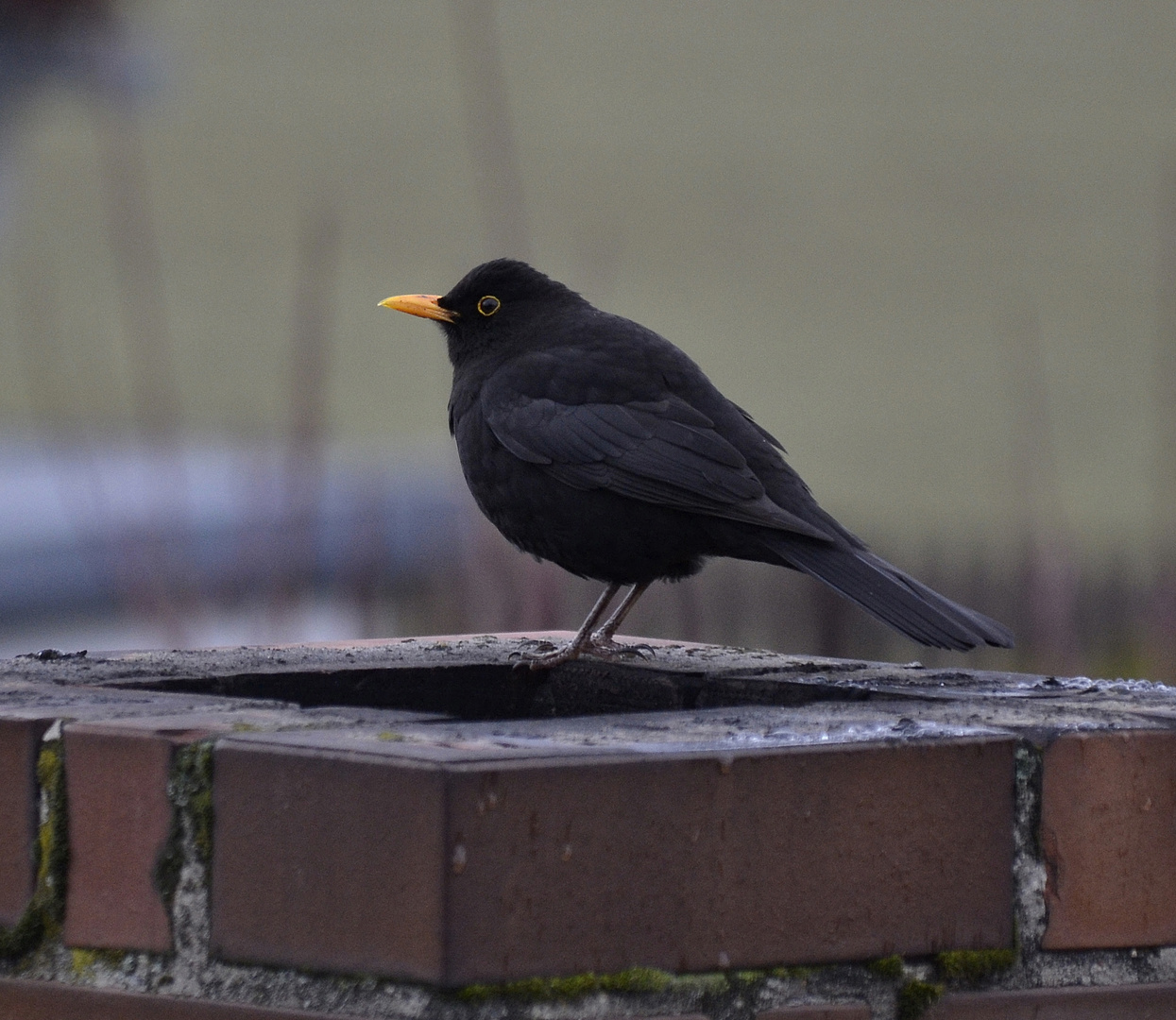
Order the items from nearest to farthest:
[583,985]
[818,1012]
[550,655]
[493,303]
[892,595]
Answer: [583,985], [818,1012], [550,655], [892,595], [493,303]

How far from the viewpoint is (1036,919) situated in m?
2.01

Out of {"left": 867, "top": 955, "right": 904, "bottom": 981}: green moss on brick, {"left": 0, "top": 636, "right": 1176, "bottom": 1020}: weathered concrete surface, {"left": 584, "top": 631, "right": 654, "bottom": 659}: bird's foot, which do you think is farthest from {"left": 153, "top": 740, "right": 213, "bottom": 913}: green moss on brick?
{"left": 584, "top": 631, "right": 654, "bottom": 659}: bird's foot

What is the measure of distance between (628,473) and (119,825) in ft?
6.30

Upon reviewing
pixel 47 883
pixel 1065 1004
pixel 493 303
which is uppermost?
pixel 493 303

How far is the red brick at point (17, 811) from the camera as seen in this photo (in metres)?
1.98

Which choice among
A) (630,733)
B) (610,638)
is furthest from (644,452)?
(630,733)

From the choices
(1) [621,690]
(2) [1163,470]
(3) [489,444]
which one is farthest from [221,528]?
(1) [621,690]

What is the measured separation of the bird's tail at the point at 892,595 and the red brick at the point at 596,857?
98cm

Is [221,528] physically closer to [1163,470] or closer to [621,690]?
[1163,470]

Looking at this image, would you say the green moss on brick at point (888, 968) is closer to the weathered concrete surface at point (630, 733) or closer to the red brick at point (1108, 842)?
the weathered concrete surface at point (630, 733)

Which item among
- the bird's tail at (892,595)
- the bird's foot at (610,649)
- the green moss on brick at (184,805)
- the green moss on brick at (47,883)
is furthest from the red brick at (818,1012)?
the bird's foot at (610,649)

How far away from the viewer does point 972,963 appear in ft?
6.46

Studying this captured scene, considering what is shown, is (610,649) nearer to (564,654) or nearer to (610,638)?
(564,654)

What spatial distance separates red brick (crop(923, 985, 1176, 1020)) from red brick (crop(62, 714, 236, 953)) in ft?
2.73
